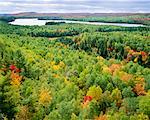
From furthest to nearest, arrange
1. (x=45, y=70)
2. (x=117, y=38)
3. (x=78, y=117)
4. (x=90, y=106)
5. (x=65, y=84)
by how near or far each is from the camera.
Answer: (x=117, y=38), (x=45, y=70), (x=65, y=84), (x=90, y=106), (x=78, y=117)

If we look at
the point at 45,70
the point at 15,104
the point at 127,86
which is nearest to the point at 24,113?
the point at 15,104

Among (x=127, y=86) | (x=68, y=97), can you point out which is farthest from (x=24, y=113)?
(x=127, y=86)

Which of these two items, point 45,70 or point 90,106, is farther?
point 45,70

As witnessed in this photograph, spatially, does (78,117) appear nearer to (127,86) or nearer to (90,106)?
(90,106)

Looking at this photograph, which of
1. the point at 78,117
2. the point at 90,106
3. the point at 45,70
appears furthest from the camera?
the point at 45,70

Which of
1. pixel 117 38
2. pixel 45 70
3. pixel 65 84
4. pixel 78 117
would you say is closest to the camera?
pixel 78 117

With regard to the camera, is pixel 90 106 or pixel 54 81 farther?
pixel 54 81

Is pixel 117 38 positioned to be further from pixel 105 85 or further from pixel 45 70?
pixel 105 85

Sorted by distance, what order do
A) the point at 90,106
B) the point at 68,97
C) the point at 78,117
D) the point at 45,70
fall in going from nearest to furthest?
the point at 78,117
the point at 90,106
the point at 68,97
the point at 45,70
